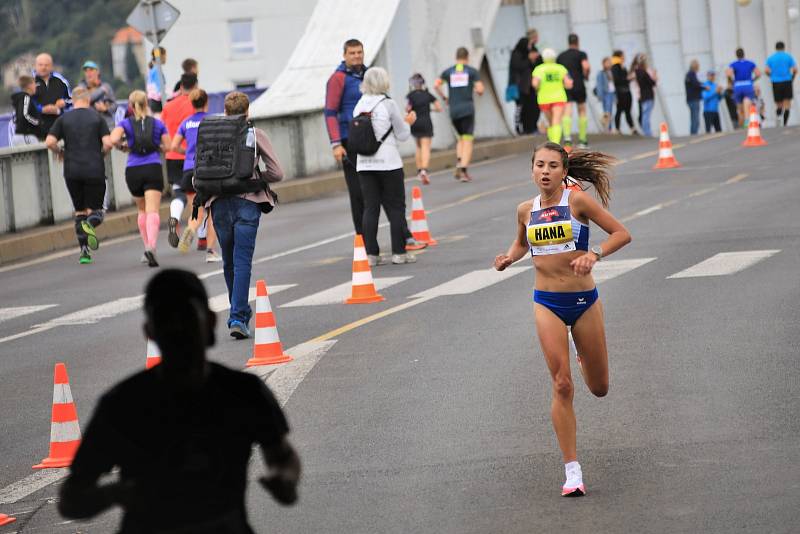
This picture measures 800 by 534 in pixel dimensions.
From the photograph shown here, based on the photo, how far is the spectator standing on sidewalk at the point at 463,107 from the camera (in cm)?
2727

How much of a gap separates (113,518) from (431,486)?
1.42m

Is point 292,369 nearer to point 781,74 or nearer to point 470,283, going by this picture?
point 470,283

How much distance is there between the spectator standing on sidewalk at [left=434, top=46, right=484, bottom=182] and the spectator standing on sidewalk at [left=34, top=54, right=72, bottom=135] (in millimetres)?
6780

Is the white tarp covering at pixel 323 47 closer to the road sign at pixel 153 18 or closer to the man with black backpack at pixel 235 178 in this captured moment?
the road sign at pixel 153 18

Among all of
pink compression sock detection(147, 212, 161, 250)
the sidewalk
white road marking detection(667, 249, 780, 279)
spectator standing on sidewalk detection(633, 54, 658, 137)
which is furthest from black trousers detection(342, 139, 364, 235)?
spectator standing on sidewalk detection(633, 54, 658, 137)

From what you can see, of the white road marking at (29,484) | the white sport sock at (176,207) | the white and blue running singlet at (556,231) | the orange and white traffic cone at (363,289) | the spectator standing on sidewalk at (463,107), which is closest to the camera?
the white and blue running singlet at (556,231)

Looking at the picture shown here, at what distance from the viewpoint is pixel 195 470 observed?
157 inches

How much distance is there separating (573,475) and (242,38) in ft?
312

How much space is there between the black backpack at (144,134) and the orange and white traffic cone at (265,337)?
281 inches

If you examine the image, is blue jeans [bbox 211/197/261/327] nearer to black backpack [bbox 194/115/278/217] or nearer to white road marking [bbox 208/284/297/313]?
black backpack [bbox 194/115/278/217]

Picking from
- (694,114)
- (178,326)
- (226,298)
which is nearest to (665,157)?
(226,298)

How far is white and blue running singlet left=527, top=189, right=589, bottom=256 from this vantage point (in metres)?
7.80

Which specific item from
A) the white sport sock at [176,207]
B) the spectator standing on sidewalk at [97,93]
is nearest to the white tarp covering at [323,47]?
the spectator standing on sidewalk at [97,93]

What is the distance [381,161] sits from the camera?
16.3 meters
